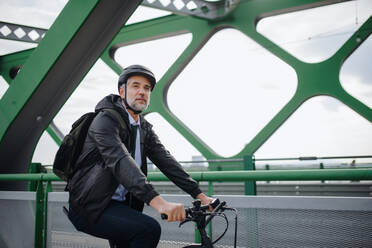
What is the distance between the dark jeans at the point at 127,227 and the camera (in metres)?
1.83

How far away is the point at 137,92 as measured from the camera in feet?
7.12

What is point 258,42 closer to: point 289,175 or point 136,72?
point 289,175

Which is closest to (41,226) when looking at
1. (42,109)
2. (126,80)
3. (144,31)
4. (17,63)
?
(42,109)

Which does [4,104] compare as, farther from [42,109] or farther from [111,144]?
[111,144]

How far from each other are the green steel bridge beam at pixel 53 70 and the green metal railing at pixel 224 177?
404mm

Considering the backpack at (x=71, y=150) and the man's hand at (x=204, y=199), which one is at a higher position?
the backpack at (x=71, y=150)

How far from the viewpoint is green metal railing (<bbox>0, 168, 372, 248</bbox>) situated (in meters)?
2.18

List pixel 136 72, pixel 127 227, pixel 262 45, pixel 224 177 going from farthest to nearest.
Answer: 1. pixel 262 45
2. pixel 224 177
3. pixel 136 72
4. pixel 127 227

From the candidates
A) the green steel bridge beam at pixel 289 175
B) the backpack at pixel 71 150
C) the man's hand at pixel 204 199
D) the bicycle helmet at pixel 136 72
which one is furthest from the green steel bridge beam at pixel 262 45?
the backpack at pixel 71 150

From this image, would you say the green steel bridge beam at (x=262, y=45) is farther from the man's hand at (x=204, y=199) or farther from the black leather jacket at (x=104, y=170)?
the black leather jacket at (x=104, y=170)

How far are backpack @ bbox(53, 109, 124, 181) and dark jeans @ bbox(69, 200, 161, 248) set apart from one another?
295 mm

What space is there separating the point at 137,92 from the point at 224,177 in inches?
34.1

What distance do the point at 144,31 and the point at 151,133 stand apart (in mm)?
9558

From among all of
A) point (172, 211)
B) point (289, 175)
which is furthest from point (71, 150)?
point (289, 175)
